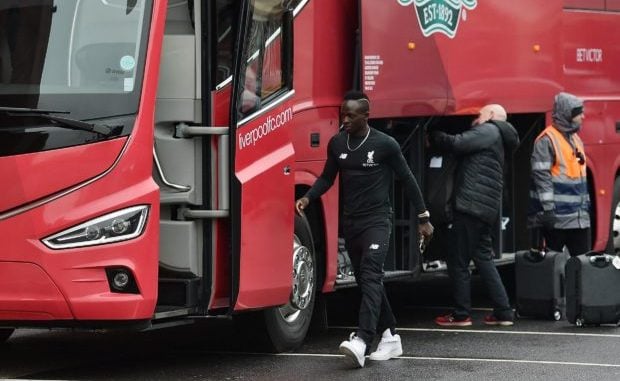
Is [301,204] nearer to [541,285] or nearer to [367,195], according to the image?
[367,195]

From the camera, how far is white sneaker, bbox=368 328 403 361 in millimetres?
9586

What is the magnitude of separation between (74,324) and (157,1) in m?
1.92

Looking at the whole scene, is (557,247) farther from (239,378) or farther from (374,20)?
(239,378)

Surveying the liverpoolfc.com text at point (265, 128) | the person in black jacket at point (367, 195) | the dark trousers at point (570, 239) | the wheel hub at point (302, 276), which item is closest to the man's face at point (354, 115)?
the person in black jacket at point (367, 195)

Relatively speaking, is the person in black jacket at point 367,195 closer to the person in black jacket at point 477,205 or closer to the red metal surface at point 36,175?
the person in black jacket at point 477,205

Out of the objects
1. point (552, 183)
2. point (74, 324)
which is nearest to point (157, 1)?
point (74, 324)

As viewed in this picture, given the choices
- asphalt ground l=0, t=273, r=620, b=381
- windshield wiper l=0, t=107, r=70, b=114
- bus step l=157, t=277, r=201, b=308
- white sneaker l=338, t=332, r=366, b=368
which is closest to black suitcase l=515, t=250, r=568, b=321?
asphalt ground l=0, t=273, r=620, b=381

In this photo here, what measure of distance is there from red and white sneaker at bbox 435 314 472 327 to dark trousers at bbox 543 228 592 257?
126 centimetres

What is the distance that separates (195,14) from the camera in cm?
873

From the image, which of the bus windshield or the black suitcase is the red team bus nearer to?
the bus windshield

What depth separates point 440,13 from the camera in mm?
11438

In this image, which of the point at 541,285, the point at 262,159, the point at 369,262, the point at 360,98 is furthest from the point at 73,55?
the point at 541,285

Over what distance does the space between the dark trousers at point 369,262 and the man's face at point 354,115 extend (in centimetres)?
61

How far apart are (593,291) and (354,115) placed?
2.83 m
